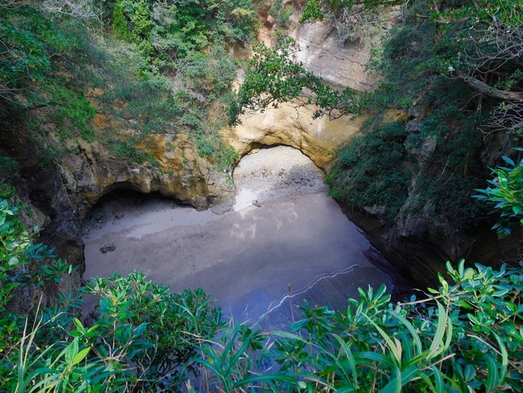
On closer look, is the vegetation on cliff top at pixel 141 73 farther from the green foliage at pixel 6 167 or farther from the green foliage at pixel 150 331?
the green foliage at pixel 150 331

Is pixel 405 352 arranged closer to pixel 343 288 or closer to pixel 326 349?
pixel 326 349

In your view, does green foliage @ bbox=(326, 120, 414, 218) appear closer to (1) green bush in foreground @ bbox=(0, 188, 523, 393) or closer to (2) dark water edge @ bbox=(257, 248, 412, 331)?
(2) dark water edge @ bbox=(257, 248, 412, 331)

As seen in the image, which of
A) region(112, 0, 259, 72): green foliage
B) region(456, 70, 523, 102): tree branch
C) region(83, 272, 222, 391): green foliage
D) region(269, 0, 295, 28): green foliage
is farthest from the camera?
region(269, 0, 295, 28): green foliage

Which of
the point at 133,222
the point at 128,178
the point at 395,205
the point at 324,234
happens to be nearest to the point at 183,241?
the point at 133,222

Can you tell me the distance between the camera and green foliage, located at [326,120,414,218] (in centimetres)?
A: 927

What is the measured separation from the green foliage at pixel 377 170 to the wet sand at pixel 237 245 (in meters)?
1.20

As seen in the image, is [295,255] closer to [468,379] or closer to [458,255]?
[458,255]

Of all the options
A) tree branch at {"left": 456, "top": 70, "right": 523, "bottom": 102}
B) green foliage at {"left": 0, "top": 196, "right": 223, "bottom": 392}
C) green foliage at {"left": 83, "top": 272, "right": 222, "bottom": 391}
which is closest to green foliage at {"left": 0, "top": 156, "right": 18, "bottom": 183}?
green foliage at {"left": 0, "top": 196, "right": 223, "bottom": 392}

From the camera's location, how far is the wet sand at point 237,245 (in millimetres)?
8664

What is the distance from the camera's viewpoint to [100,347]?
212 cm

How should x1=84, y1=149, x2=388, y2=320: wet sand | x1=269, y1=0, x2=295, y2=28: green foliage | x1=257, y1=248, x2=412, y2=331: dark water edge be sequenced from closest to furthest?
x1=257, y1=248, x2=412, y2=331: dark water edge, x1=84, y1=149, x2=388, y2=320: wet sand, x1=269, y1=0, x2=295, y2=28: green foliage

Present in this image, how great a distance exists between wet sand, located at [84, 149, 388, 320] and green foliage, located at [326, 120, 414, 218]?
1.20 m

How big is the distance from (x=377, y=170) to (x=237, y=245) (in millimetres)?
5713

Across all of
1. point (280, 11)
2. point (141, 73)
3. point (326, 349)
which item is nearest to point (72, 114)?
point (141, 73)
